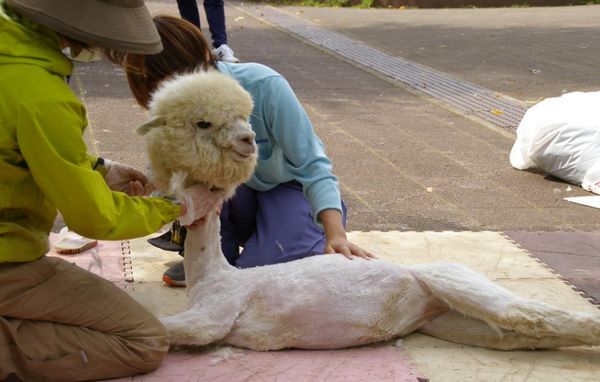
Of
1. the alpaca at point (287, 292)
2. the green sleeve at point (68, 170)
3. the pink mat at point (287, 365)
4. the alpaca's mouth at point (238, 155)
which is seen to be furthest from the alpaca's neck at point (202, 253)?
the green sleeve at point (68, 170)

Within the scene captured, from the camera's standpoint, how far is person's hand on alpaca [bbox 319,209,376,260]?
3.50m

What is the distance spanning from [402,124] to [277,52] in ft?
11.7

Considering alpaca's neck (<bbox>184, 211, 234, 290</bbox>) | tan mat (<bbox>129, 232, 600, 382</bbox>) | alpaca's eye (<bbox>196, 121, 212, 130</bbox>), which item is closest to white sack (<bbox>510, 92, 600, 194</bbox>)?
tan mat (<bbox>129, 232, 600, 382</bbox>)

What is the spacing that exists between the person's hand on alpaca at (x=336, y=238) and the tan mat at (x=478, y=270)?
37 centimetres

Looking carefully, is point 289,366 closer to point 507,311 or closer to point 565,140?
point 507,311

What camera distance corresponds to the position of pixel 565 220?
207 inches

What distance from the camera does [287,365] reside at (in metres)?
3.22

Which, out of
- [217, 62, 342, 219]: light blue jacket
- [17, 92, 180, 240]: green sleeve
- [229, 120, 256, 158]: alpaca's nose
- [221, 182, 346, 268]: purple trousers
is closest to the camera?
[17, 92, 180, 240]: green sleeve

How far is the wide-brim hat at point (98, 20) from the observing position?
8.88ft

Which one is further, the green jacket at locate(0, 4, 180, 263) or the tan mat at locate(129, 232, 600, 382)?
the tan mat at locate(129, 232, 600, 382)

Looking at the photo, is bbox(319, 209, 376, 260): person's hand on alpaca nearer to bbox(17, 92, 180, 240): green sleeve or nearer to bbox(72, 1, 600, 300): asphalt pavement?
bbox(17, 92, 180, 240): green sleeve

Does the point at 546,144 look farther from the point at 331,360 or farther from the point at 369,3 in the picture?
the point at 369,3

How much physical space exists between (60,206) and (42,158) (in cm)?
16

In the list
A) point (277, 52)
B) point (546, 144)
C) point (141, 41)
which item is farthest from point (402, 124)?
point (141, 41)
